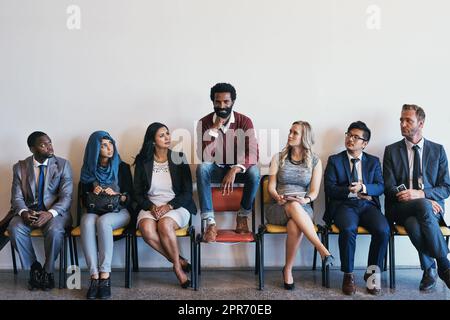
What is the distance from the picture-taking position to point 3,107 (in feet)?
14.1

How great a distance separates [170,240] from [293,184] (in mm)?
1182

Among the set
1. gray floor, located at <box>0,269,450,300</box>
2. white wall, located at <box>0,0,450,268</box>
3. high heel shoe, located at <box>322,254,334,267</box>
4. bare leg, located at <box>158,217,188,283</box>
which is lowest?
gray floor, located at <box>0,269,450,300</box>

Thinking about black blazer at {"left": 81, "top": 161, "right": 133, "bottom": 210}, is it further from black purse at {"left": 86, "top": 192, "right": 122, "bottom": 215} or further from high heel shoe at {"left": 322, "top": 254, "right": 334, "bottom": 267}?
high heel shoe at {"left": 322, "top": 254, "right": 334, "bottom": 267}

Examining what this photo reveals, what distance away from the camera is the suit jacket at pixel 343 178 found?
12.8 ft

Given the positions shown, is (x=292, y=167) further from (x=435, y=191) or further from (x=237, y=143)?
(x=435, y=191)

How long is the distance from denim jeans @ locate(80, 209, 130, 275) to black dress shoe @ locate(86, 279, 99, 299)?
0.07m

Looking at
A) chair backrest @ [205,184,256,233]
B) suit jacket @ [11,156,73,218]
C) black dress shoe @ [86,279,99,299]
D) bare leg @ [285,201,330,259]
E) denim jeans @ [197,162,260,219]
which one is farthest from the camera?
chair backrest @ [205,184,256,233]

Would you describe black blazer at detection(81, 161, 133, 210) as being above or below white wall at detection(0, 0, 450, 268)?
below

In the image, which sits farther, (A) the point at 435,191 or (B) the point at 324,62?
(B) the point at 324,62

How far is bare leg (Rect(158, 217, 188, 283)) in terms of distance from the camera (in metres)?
3.66

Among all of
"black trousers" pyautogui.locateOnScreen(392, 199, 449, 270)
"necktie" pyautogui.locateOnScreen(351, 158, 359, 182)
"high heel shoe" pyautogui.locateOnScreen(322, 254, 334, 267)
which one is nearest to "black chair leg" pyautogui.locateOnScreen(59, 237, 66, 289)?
"high heel shoe" pyautogui.locateOnScreen(322, 254, 334, 267)
